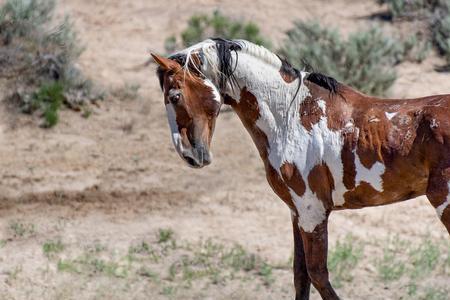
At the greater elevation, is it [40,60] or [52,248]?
[40,60]

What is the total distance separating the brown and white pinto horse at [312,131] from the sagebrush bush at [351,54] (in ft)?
14.4

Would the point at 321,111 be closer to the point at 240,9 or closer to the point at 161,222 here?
the point at 161,222

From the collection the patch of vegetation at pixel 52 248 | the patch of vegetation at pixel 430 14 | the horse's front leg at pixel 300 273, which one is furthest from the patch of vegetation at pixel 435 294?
the patch of vegetation at pixel 430 14

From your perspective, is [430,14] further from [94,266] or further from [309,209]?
[309,209]

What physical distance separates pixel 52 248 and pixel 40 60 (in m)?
3.19

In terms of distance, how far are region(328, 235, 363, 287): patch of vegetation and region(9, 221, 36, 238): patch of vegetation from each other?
8.20 feet

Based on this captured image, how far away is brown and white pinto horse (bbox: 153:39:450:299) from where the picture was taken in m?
5.06

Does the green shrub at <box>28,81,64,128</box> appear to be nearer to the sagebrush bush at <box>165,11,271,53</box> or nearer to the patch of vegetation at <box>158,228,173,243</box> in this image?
the sagebrush bush at <box>165,11,271,53</box>

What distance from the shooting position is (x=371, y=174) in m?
5.16

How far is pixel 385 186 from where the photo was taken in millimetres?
5172

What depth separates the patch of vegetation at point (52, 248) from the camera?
24.0 feet

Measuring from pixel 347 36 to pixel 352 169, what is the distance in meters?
5.83

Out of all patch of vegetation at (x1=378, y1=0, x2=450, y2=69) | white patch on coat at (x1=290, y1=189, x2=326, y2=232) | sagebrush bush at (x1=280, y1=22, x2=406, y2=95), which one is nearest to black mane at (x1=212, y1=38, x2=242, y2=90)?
white patch on coat at (x1=290, y1=189, x2=326, y2=232)

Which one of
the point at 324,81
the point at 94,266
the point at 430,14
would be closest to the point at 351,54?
the point at 430,14
